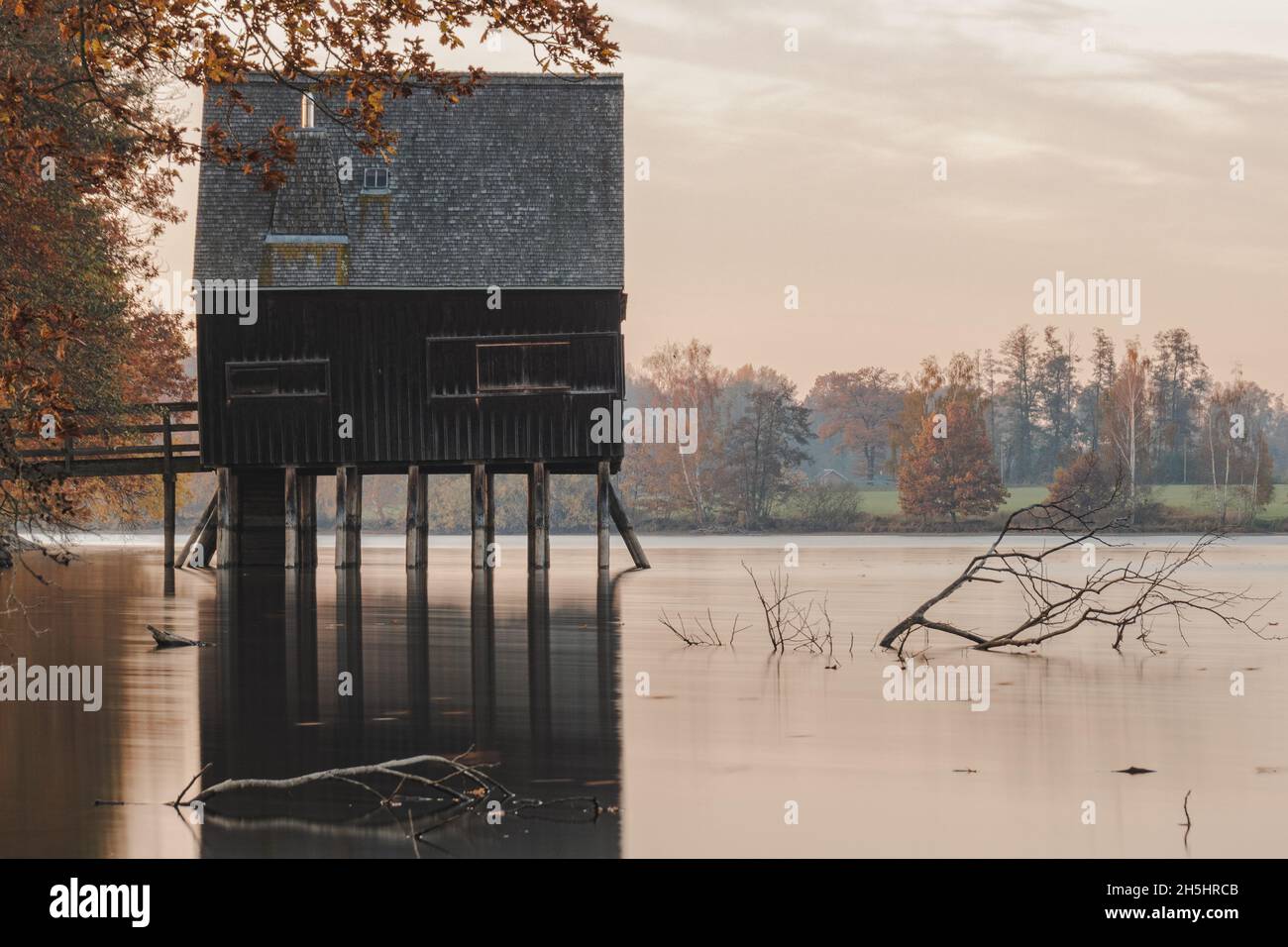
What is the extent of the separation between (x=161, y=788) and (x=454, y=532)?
292 feet

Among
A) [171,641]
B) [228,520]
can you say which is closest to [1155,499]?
[228,520]

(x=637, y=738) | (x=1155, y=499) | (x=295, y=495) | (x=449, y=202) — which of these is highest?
(x=449, y=202)

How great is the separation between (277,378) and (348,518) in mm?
4036

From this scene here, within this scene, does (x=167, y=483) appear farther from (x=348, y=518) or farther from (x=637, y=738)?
(x=637, y=738)

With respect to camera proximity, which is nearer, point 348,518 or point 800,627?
point 800,627

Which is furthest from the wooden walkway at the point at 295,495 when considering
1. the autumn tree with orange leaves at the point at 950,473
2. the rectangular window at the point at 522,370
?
the autumn tree with orange leaves at the point at 950,473

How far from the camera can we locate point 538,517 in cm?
3644

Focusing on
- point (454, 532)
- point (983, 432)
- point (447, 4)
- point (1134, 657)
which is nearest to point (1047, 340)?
point (983, 432)

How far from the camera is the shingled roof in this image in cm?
3350

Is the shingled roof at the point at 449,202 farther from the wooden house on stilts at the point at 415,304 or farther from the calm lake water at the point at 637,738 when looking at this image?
the calm lake water at the point at 637,738

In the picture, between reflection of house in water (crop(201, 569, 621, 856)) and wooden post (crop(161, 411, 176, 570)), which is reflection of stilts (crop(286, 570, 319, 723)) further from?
wooden post (crop(161, 411, 176, 570))

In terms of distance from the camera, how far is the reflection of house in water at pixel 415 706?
868 centimetres

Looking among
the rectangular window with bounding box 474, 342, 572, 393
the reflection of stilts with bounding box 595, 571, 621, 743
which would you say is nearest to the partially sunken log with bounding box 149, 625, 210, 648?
the reflection of stilts with bounding box 595, 571, 621, 743

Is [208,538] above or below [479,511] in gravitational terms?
below
